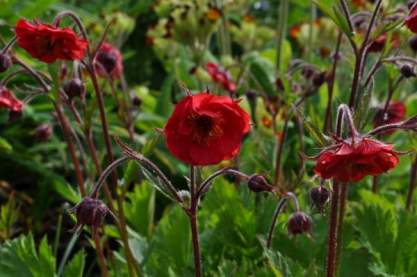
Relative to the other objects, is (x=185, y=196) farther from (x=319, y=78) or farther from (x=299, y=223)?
(x=319, y=78)

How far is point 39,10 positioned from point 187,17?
1.05 m

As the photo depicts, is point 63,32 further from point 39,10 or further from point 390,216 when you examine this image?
point 39,10

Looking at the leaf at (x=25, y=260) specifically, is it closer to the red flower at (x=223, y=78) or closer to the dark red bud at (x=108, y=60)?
the dark red bud at (x=108, y=60)

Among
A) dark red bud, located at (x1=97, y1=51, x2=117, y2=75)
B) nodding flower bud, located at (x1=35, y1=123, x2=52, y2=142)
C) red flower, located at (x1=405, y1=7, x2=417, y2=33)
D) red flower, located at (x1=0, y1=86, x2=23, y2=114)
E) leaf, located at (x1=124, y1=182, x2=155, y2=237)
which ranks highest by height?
red flower, located at (x1=405, y1=7, x2=417, y2=33)

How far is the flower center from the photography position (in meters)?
1.77

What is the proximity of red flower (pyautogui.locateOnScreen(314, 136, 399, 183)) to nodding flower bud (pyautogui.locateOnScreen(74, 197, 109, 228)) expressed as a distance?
1.79ft

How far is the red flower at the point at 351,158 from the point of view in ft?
5.41

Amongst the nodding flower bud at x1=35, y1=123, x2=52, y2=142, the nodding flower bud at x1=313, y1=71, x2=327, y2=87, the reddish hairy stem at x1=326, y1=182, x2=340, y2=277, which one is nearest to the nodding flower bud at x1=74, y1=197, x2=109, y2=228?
the reddish hairy stem at x1=326, y1=182, x2=340, y2=277

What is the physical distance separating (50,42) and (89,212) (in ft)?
2.06

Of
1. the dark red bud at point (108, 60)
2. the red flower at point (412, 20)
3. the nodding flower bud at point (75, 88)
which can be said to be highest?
the red flower at point (412, 20)

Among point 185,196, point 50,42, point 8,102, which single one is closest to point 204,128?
point 185,196

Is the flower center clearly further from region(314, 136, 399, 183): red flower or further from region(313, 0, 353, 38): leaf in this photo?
region(313, 0, 353, 38): leaf

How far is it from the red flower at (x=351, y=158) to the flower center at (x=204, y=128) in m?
0.24

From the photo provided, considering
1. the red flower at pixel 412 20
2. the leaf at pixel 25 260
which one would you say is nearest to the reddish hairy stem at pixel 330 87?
the red flower at pixel 412 20
